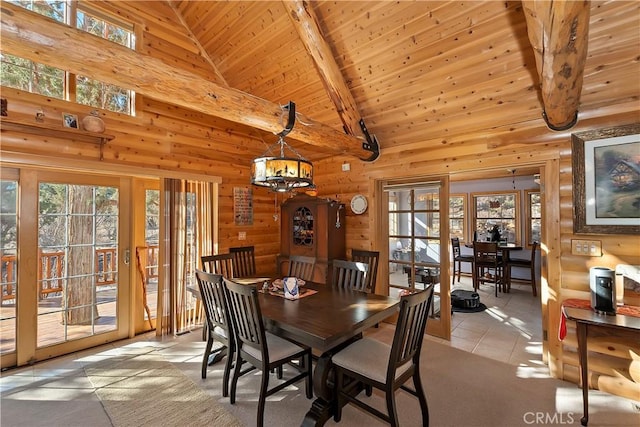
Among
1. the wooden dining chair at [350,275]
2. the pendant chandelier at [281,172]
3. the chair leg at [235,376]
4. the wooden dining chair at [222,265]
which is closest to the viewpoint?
the pendant chandelier at [281,172]

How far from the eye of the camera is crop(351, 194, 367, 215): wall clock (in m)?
4.12

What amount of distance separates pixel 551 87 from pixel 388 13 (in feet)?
4.76

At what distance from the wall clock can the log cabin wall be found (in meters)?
0.09

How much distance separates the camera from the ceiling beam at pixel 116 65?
1.49 meters

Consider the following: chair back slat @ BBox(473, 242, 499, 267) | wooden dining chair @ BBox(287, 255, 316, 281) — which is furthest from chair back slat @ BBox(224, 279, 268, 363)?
chair back slat @ BBox(473, 242, 499, 267)

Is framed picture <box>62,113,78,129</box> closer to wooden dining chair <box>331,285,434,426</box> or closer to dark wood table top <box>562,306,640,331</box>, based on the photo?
wooden dining chair <box>331,285,434,426</box>

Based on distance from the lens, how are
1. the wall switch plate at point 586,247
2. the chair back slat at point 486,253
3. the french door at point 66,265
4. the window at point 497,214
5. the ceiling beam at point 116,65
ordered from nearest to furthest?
the ceiling beam at point 116,65
the wall switch plate at point 586,247
the french door at point 66,265
the chair back slat at point 486,253
the window at point 497,214

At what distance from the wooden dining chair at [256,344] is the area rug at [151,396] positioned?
0.23m

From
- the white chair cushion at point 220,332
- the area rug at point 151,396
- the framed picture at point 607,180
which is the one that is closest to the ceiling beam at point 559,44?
the framed picture at point 607,180

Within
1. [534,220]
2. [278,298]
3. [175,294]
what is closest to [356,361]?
[278,298]

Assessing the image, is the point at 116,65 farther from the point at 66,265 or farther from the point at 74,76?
the point at 66,265

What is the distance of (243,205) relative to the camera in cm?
446

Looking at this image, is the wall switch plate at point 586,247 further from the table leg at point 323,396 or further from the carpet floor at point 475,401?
the table leg at point 323,396

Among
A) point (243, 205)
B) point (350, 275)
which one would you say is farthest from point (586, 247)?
point (243, 205)
